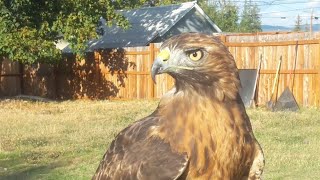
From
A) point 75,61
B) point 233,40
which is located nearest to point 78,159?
point 233,40

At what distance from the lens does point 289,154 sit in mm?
10953

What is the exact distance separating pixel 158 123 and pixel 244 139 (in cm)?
54

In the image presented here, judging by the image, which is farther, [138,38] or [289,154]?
[138,38]

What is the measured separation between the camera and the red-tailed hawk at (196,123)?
381cm

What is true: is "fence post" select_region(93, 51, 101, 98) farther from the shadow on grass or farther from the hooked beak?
the hooked beak

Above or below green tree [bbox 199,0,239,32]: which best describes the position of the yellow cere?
below

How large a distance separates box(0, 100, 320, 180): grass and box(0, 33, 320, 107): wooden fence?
4.93 ft

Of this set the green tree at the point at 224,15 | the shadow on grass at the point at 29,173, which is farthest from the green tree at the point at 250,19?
the shadow on grass at the point at 29,173

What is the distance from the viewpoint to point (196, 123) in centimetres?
383

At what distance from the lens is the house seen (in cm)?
3481

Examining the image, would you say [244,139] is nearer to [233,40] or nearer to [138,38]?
[233,40]

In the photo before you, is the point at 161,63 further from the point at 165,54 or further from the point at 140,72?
the point at 140,72

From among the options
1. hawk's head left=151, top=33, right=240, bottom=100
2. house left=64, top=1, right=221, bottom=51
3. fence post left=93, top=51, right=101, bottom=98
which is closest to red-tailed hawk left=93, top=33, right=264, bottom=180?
hawk's head left=151, top=33, right=240, bottom=100

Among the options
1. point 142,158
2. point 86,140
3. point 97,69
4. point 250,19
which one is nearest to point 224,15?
point 250,19
